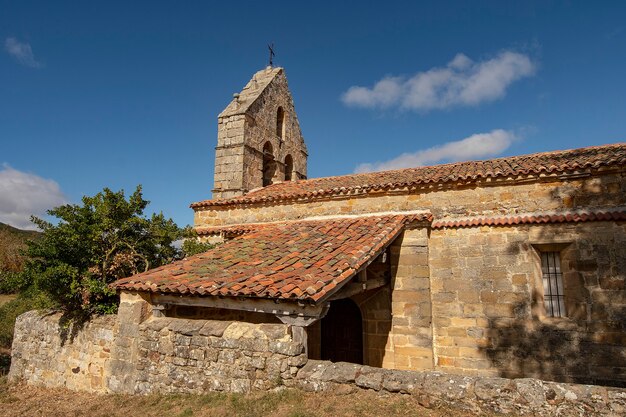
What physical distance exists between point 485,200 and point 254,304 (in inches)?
200

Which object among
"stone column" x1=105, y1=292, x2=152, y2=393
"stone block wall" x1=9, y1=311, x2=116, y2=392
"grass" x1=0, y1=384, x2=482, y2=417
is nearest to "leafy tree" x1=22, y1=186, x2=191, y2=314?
"stone block wall" x1=9, y1=311, x2=116, y2=392

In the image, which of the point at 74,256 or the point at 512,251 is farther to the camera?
the point at 74,256

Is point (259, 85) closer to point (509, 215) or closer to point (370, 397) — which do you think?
point (509, 215)

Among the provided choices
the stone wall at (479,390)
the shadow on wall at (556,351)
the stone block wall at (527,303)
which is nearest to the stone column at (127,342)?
the stone wall at (479,390)

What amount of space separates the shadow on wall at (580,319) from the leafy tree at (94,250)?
283 inches

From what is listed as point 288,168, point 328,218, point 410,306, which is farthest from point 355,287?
point 288,168

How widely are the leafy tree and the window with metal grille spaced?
7632 millimetres

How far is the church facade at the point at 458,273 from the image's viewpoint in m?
6.03

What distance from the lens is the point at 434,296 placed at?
7.39m

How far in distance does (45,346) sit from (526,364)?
917 cm

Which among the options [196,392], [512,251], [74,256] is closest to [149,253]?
[74,256]

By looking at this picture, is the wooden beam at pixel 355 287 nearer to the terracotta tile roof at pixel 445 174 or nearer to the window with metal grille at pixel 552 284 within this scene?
the terracotta tile roof at pixel 445 174

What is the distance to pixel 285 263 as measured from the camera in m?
6.02

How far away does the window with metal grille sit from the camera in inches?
263
